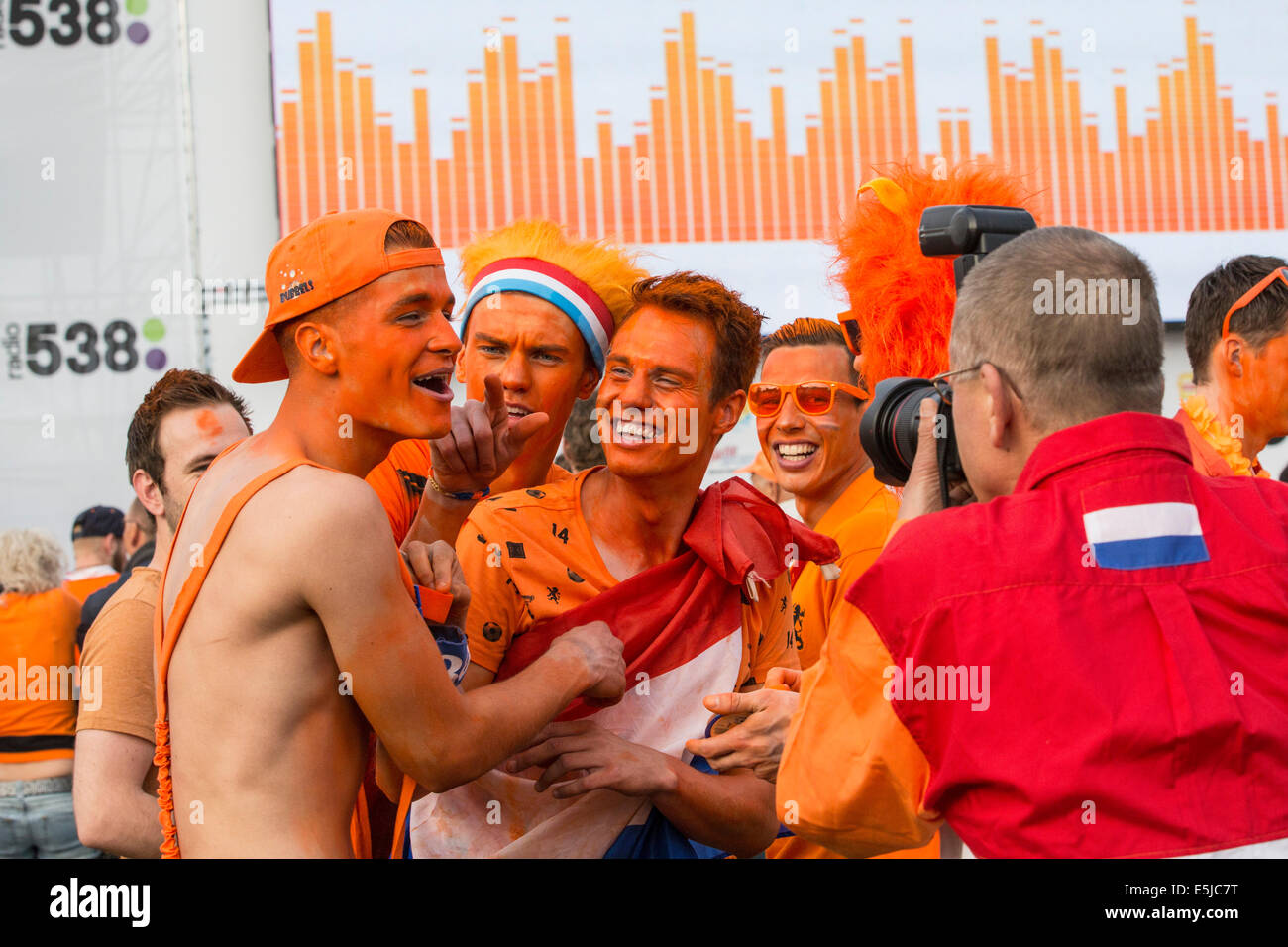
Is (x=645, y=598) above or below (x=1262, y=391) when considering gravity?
below

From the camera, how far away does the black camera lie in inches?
67.5

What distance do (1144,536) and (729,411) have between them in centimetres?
121

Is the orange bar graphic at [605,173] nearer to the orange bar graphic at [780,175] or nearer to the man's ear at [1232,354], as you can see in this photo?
the orange bar graphic at [780,175]

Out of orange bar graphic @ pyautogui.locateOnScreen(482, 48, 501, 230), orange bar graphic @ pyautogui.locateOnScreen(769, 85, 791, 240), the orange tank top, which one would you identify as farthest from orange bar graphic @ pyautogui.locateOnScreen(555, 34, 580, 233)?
the orange tank top

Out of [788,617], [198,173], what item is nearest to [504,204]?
[198,173]

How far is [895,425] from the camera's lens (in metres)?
1.81

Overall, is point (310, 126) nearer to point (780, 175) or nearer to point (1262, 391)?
point (780, 175)

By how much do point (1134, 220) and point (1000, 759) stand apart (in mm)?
7381

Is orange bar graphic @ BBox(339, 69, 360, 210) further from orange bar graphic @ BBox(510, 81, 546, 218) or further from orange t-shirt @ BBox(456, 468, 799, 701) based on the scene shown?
orange t-shirt @ BBox(456, 468, 799, 701)

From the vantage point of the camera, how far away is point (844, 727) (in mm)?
1504

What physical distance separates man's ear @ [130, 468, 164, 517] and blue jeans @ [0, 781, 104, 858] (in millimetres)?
1396

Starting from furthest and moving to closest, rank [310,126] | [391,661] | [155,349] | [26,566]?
[310,126], [155,349], [26,566], [391,661]

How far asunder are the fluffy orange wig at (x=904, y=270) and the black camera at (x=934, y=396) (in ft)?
1.84

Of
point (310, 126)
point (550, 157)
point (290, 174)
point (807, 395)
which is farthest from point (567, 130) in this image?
point (807, 395)
